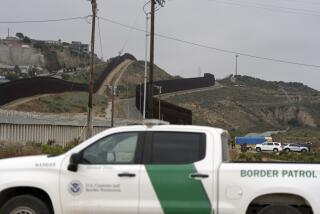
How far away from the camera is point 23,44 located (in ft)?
632

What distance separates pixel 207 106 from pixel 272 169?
138692 mm

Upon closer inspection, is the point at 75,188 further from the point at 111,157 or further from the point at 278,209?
the point at 278,209

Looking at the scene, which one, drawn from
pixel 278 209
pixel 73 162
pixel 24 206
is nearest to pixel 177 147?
pixel 73 162

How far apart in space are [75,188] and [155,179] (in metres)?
1.21

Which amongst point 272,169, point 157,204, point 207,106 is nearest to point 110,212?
point 157,204

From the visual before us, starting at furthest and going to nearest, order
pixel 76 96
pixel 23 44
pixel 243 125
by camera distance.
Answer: pixel 23 44
pixel 243 125
pixel 76 96

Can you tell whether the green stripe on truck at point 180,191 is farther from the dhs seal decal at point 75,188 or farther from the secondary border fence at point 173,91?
the secondary border fence at point 173,91

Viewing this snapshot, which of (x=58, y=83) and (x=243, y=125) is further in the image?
(x=243, y=125)

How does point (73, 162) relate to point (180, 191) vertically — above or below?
above

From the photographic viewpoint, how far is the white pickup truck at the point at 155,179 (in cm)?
899

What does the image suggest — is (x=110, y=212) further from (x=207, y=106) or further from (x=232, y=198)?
(x=207, y=106)

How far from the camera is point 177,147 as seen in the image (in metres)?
9.34

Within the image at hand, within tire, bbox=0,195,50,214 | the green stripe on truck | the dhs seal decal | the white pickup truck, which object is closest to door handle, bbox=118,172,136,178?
the white pickup truck

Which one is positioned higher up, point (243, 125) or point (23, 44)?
point (23, 44)
